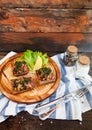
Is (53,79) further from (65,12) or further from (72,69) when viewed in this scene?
(65,12)

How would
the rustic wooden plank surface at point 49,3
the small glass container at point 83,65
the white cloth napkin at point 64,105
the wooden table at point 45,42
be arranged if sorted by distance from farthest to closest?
the wooden table at point 45,42 < the rustic wooden plank surface at point 49,3 < the small glass container at point 83,65 < the white cloth napkin at point 64,105

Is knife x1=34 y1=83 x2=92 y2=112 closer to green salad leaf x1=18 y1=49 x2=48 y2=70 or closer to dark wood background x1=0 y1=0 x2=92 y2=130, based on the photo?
green salad leaf x1=18 y1=49 x2=48 y2=70

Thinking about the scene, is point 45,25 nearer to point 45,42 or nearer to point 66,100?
point 45,42

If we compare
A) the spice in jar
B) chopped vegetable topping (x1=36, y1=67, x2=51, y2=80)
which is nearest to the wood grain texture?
the spice in jar

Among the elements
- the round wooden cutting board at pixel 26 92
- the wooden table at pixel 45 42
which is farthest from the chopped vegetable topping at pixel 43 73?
the wooden table at pixel 45 42

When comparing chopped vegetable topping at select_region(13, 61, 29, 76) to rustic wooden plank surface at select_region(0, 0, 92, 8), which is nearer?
chopped vegetable topping at select_region(13, 61, 29, 76)

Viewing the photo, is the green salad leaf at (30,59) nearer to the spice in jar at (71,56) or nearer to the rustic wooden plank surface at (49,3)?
the spice in jar at (71,56)
